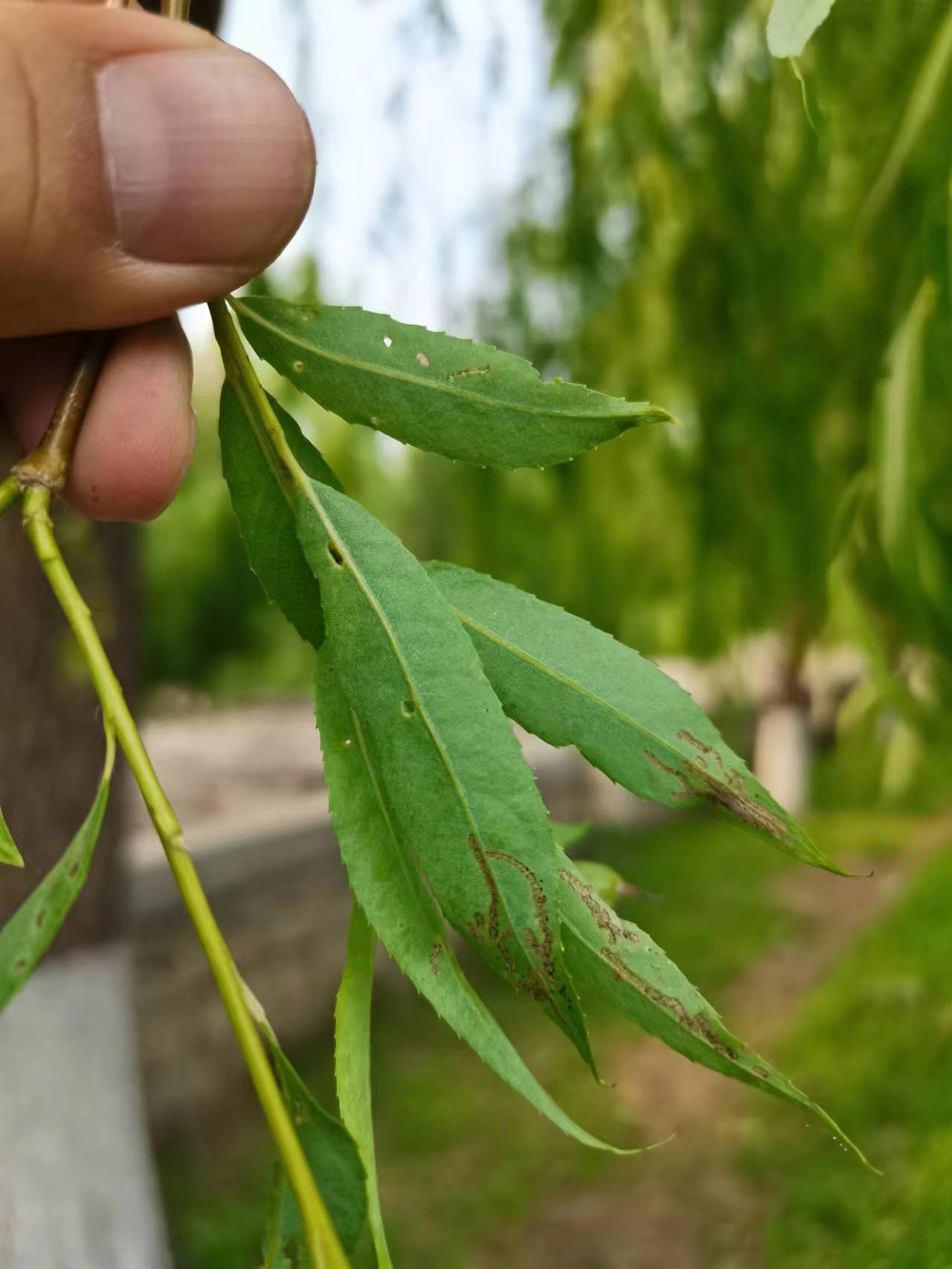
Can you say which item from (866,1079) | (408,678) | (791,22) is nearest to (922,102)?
(791,22)

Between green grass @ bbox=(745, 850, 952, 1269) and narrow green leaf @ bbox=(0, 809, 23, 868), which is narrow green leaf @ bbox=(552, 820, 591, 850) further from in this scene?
green grass @ bbox=(745, 850, 952, 1269)

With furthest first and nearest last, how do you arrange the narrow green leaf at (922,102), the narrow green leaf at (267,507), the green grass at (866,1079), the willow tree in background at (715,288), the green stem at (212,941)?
the green grass at (866,1079)
the willow tree in background at (715,288)
the narrow green leaf at (922,102)
the narrow green leaf at (267,507)
the green stem at (212,941)

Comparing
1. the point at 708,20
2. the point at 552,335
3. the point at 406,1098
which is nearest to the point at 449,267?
the point at 552,335

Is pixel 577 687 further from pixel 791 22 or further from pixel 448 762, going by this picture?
pixel 791 22

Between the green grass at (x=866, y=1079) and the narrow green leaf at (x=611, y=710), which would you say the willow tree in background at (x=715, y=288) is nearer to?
the green grass at (x=866, y=1079)

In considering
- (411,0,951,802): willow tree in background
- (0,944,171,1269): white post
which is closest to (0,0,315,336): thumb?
(411,0,951,802): willow tree in background

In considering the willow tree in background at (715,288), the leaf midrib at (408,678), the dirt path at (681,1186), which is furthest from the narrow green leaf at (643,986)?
the dirt path at (681,1186)
